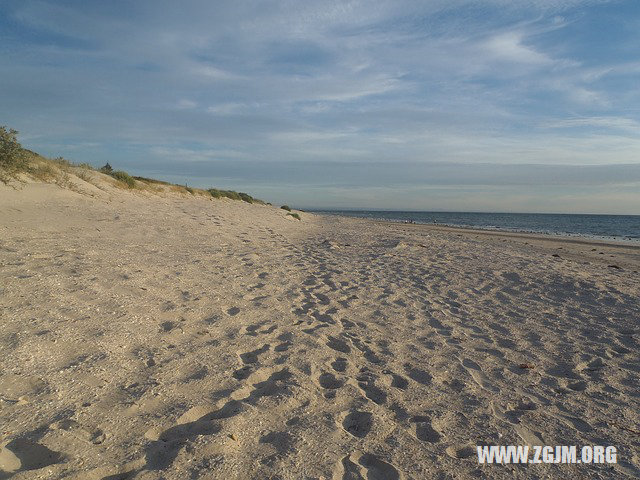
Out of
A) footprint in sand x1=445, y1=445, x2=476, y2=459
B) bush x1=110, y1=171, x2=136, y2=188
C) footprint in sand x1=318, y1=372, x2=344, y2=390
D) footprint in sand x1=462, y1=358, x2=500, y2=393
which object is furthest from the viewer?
bush x1=110, y1=171, x2=136, y2=188

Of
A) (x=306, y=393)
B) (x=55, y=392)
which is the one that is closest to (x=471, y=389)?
(x=306, y=393)

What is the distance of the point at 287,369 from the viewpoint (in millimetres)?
3855

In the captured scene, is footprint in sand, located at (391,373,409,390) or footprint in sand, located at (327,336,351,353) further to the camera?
footprint in sand, located at (327,336,351,353)

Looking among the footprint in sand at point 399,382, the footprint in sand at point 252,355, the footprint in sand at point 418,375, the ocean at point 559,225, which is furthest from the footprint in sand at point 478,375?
the ocean at point 559,225

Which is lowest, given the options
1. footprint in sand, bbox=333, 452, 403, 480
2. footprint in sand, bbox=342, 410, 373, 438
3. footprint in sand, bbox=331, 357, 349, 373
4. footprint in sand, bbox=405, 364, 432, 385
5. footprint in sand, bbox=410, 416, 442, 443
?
footprint in sand, bbox=333, 452, 403, 480

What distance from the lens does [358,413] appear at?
3.19 meters

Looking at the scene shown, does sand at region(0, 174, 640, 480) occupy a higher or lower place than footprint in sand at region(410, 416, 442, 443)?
higher

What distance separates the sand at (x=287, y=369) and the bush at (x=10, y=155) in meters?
3.66

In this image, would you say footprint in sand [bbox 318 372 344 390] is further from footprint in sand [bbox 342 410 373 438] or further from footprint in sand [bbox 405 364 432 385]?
footprint in sand [bbox 405 364 432 385]

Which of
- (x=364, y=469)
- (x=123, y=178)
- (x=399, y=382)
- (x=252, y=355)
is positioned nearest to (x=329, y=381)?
(x=399, y=382)

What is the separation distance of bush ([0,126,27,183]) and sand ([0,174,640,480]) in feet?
12.0

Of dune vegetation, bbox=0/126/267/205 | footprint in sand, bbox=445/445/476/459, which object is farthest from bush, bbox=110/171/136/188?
footprint in sand, bbox=445/445/476/459

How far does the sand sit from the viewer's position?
2.64 metres

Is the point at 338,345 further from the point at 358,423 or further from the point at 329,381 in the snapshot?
the point at 358,423
